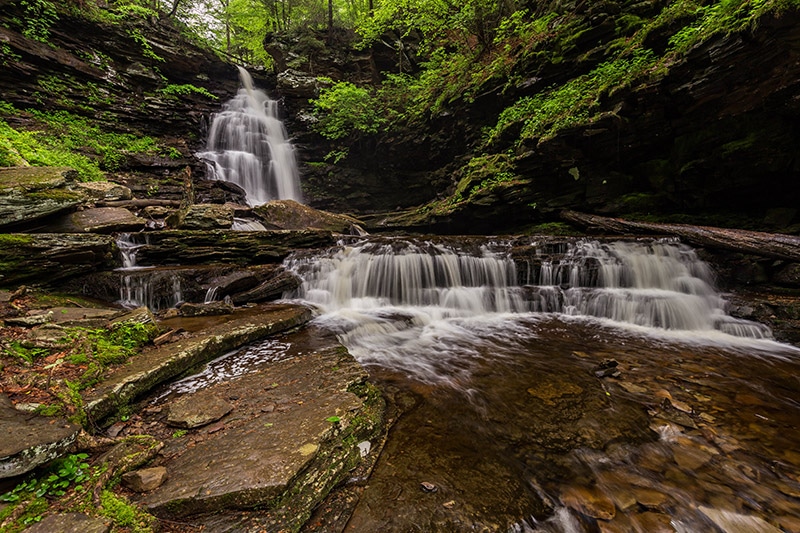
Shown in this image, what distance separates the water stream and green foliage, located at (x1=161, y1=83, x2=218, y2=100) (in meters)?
16.0

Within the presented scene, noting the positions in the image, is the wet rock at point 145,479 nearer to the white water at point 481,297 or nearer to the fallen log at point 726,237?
the white water at point 481,297

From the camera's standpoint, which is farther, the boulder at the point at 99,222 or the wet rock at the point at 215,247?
the wet rock at the point at 215,247

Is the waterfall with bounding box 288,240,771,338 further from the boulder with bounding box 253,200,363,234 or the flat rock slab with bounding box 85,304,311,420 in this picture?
the boulder with bounding box 253,200,363,234

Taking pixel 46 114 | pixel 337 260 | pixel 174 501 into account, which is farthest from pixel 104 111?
pixel 174 501

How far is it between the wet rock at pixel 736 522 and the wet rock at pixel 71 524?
3464 mm

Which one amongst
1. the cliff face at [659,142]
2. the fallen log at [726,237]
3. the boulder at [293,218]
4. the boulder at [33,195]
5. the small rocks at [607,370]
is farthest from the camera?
the boulder at [293,218]

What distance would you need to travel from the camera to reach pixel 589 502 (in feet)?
6.48

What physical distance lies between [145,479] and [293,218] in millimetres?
10803

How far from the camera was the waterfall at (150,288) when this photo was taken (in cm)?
600

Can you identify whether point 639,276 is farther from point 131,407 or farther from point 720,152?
point 131,407

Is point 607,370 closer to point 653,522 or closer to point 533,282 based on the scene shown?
point 653,522

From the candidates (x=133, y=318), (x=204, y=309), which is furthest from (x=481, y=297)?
(x=133, y=318)

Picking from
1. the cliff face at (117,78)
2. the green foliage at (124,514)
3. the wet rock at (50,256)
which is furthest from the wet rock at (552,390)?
the cliff face at (117,78)

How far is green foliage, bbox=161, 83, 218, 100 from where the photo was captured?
15570mm
